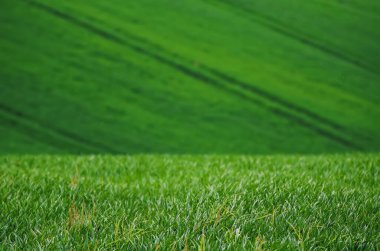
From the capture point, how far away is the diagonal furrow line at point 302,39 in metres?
32.8

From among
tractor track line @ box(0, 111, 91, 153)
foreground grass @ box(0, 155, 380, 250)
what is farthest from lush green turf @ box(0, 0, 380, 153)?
foreground grass @ box(0, 155, 380, 250)

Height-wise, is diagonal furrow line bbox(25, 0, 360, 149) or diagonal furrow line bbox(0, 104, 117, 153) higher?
diagonal furrow line bbox(25, 0, 360, 149)

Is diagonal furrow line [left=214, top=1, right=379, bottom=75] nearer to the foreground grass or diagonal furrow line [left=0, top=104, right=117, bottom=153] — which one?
diagonal furrow line [left=0, top=104, right=117, bottom=153]

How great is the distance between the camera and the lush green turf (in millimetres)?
25922

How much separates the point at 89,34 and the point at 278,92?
12.0 m

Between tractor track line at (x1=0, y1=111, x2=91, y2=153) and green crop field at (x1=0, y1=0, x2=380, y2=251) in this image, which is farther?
green crop field at (x1=0, y1=0, x2=380, y2=251)

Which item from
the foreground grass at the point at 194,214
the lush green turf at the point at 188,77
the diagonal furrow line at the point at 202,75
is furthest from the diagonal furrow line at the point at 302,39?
the foreground grass at the point at 194,214

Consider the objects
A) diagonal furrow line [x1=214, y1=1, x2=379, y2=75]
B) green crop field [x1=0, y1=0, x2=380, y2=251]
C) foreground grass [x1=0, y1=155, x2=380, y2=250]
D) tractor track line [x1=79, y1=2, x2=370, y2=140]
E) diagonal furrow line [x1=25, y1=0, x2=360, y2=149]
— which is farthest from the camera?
diagonal furrow line [x1=214, y1=1, x2=379, y2=75]

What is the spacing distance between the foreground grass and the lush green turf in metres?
19.3

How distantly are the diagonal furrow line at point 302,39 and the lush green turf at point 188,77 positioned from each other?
3.2 inches

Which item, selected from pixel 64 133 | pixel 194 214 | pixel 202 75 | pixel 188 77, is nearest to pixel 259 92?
pixel 202 75

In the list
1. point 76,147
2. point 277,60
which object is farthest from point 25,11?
point 277,60

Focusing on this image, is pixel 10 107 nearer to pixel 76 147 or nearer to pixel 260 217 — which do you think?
pixel 76 147

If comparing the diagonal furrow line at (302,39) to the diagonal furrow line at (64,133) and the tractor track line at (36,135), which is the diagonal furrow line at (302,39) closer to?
the diagonal furrow line at (64,133)
